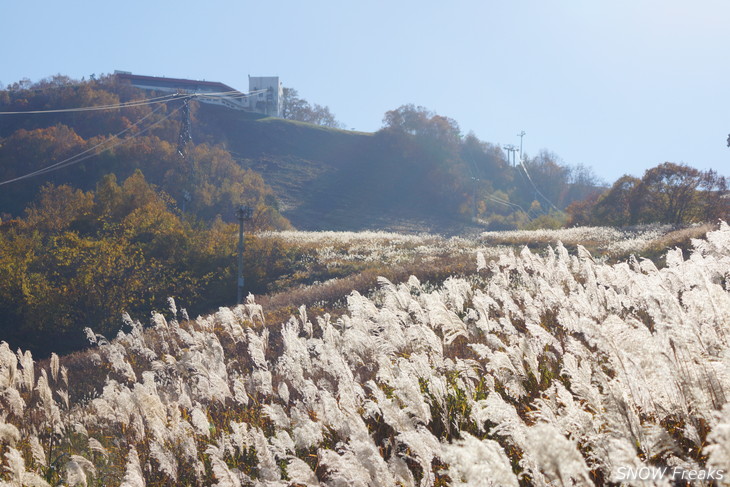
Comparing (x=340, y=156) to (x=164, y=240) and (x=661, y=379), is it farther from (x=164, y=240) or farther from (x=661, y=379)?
(x=661, y=379)

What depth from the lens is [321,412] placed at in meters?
5.05

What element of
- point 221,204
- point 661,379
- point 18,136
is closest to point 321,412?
point 661,379

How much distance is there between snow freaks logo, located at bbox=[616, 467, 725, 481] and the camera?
2025 mm

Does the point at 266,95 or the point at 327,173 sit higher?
the point at 266,95

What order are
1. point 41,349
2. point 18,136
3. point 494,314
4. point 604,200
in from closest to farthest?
point 494,314 → point 41,349 → point 604,200 → point 18,136

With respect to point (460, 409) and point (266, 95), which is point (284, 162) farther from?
point (460, 409)

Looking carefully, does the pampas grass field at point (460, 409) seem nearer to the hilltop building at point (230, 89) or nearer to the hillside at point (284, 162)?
the hillside at point (284, 162)

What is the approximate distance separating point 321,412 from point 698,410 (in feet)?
9.75

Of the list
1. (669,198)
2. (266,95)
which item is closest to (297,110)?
(266,95)

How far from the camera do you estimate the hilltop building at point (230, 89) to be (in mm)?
126812

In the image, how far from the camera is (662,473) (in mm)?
2404

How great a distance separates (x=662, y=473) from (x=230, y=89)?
14180cm

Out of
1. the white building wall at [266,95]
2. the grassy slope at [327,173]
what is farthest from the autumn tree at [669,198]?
the white building wall at [266,95]

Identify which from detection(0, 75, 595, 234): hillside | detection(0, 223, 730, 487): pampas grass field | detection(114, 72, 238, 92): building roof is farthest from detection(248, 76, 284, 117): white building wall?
detection(0, 223, 730, 487): pampas grass field
